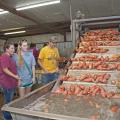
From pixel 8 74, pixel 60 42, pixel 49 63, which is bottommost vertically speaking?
pixel 8 74

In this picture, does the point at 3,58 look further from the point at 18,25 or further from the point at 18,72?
the point at 18,25

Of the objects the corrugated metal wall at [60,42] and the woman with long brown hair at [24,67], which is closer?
the woman with long brown hair at [24,67]

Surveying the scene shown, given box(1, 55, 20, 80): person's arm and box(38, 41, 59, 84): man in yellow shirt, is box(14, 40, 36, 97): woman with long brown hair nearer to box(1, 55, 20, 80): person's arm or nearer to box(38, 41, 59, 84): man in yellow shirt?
box(1, 55, 20, 80): person's arm

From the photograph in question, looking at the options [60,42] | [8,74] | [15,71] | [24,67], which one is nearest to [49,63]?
[24,67]

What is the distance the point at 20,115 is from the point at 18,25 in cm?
937

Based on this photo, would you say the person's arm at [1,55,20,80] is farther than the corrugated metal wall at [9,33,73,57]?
No

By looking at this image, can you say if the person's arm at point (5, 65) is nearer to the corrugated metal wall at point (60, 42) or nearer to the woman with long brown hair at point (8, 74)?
the woman with long brown hair at point (8, 74)

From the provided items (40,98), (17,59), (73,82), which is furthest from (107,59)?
(17,59)

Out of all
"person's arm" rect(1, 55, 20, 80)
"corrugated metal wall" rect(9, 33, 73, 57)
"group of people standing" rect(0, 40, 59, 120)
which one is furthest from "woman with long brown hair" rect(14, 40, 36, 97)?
"corrugated metal wall" rect(9, 33, 73, 57)

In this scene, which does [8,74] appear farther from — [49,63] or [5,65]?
[49,63]

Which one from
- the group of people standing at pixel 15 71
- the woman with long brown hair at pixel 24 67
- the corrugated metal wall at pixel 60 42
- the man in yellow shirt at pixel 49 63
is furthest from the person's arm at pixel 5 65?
the corrugated metal wall at pixel 60 42

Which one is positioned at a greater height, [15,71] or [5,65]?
[5,65]

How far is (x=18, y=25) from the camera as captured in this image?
1095 cm

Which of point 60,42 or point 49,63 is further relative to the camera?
point 60,42
